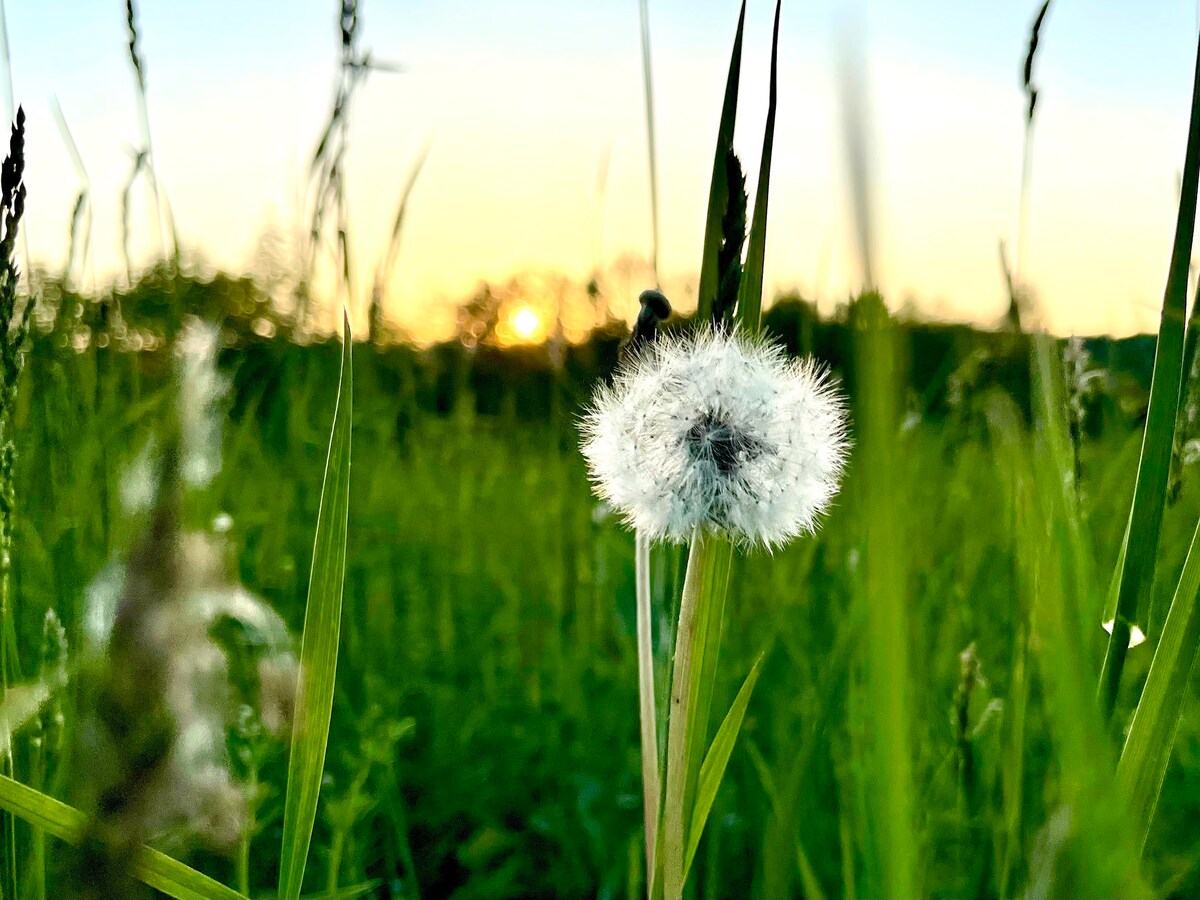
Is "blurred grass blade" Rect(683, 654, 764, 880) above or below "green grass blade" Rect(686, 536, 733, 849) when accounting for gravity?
below

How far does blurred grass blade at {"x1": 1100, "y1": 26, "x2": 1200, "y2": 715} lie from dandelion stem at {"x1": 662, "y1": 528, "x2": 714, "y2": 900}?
1.05ft

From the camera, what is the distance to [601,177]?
65.1 inches

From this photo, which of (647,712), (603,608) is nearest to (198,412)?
(647,712)

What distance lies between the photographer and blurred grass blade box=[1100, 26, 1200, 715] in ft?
2.27

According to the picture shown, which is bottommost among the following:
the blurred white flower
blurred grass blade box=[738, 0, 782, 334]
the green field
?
the green field

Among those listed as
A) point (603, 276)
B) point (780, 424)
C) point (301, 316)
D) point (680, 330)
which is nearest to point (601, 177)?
point (603, 276)

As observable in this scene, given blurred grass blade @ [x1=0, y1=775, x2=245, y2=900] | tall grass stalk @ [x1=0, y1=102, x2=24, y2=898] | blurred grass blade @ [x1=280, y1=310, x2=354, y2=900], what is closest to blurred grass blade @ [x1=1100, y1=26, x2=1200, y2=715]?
blurred grass blade @ [x1=280, y1=310, x2=354, y2=900]

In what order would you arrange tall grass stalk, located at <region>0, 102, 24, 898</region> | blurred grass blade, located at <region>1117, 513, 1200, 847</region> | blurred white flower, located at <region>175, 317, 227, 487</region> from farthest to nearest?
1. tall grass stalk, located at <region>0, 102, 24, 898</region>
2. blurred grass blade, located at <region>1117, 513, 1200, 847</region>
3. blurred white flower, located at <region>175, 317, 227, 487</region>

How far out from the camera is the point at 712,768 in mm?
758

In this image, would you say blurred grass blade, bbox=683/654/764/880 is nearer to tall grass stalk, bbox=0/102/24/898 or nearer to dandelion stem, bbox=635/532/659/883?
dandelion stem, bbox=635/532/659/883

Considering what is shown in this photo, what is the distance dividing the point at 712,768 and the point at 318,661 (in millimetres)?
335

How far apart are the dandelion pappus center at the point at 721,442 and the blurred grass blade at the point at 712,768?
0.63 ft

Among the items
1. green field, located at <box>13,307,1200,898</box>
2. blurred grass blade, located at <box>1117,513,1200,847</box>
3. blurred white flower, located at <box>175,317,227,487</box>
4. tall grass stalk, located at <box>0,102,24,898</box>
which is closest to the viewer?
blurred white flower, located at <box>175,317,227,487</box>

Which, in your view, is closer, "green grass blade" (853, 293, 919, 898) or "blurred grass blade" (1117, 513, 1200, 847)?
"green grass blade" (853, 293, 919, 898)
